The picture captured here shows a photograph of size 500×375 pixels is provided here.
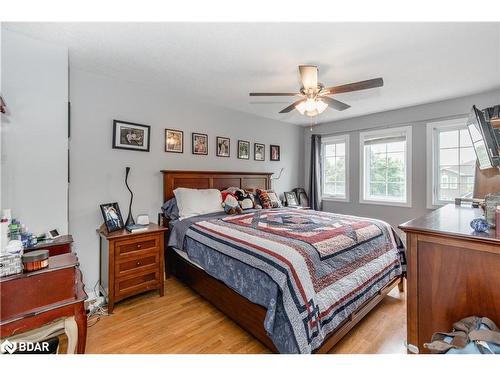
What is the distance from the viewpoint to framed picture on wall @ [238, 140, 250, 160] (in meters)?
3.98

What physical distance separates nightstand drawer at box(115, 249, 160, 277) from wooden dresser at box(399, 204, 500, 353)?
2.19 m

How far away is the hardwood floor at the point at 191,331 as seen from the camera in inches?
67.5

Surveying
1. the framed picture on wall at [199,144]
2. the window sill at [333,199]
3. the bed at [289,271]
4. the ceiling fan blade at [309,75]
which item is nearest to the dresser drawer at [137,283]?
the bed at [289,271]

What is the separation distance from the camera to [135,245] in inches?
90.5

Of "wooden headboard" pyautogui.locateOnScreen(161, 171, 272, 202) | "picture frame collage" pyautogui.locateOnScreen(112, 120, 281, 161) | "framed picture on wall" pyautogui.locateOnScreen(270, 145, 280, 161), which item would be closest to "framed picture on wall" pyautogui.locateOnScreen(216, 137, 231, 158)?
"picture frame collage" pyautogui.locateOnScreen(112, 120, 281, 161)

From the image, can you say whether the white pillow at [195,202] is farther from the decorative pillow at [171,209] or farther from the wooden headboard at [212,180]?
the wooden headboard at [212,180]

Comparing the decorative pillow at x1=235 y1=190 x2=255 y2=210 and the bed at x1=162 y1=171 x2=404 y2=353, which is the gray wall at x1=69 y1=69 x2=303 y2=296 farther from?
the bed at x1=162 y1=171 x2=404 y2=353

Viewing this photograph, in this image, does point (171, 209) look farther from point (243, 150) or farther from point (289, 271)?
point (289, 271)

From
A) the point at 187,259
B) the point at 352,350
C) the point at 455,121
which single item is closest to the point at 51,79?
the point at 187,259

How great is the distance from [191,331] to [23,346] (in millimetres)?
Result: 1032

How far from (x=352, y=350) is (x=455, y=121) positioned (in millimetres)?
3447

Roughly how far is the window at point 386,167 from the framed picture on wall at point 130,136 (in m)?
3.62

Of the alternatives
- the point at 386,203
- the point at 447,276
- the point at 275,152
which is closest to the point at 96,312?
the point at 447,276
